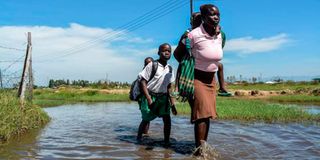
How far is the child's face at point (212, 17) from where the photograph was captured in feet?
16.6

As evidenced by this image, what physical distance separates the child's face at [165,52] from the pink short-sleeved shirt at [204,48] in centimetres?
125

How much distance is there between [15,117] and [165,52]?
3528 mm

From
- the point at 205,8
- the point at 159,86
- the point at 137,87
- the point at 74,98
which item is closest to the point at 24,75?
the point at 137,87

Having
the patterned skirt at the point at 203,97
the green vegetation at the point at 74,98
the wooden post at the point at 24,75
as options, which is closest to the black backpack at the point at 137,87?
the patterned skirt at the point at 203,97

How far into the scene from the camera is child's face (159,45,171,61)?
643cm

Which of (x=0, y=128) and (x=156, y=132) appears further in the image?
(x=156, y=132)

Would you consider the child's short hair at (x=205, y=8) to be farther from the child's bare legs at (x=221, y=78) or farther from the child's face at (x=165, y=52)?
the child's face at (x=165, y=52)

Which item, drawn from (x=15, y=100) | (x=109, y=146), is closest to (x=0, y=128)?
(x=109, y=146)

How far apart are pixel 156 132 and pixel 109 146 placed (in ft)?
6.98

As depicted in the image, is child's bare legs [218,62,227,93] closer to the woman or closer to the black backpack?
the woman

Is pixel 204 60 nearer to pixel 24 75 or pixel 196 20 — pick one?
pixel 196 20

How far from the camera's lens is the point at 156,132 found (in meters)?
8.40

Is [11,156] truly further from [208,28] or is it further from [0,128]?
[208,28]

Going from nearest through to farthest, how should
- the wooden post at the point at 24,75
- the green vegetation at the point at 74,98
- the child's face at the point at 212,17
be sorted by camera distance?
the child's face at the point at 212,17, the wooden post at the point at 24,75, the green vegetation at the point at 74,98
